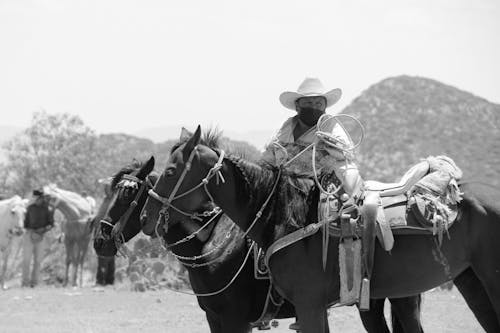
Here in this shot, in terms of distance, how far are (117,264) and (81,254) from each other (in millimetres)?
1370

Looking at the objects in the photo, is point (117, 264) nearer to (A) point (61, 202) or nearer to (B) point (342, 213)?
(A) point (61, 202)

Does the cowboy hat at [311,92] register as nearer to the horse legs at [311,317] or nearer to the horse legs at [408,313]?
the horse legs at [311,317]

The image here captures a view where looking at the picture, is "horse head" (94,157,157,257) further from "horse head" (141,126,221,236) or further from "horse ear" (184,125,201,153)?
"horse ear" (184,125,201,153)

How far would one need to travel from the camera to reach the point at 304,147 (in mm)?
7102

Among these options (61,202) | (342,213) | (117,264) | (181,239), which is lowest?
(117,264)

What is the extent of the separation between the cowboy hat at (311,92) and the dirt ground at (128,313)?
5376mm

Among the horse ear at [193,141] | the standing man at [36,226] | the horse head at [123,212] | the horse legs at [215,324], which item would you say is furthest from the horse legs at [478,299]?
the standing man at [36,226]

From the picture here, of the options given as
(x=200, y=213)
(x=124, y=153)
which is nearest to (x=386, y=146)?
(x=124, y=153)

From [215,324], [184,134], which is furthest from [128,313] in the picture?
[184,134]

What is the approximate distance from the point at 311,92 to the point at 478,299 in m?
2.52

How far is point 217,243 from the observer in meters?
7.70

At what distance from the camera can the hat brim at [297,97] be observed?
7172mm

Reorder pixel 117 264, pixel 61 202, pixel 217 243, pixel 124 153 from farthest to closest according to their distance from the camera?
pixel 124 153 < pixel 117 264 < pixel 61 202 < pixel 217 243

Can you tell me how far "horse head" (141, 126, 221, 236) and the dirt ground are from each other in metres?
5.36
